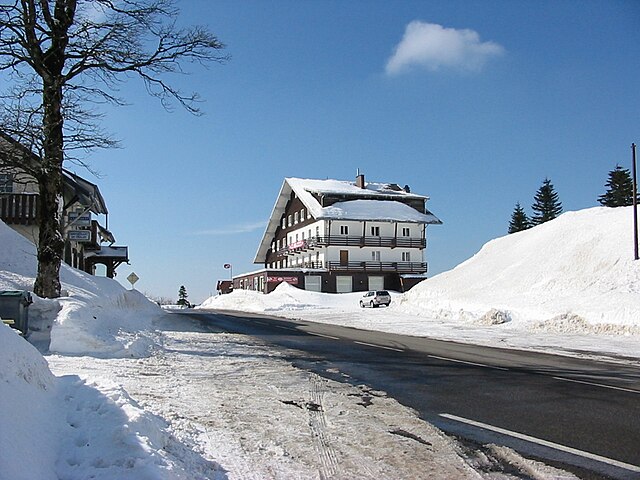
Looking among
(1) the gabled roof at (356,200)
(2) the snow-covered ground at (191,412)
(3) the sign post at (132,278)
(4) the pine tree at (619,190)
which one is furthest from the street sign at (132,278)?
(4) the pine tree at (619,190)

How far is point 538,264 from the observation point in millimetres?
36375

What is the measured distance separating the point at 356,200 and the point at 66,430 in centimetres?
6645

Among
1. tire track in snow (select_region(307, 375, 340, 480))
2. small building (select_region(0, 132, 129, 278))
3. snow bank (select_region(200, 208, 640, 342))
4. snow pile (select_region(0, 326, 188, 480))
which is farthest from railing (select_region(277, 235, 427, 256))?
snow pile (select_region(0, 326, 188, 480))

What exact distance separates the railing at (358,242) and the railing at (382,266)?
2099 millimetres

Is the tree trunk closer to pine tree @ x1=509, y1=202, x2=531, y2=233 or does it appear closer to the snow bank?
the snow bank

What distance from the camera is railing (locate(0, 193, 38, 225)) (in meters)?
29.9

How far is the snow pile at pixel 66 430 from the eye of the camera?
4262 mm

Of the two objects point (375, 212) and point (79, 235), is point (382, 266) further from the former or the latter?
point (79, 235)

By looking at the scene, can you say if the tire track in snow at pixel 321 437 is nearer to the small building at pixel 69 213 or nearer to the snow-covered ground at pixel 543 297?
the snow-covered ground at pixel 543 297

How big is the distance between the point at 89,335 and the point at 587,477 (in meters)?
10.2

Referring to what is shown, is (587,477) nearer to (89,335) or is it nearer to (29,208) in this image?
(89,335)

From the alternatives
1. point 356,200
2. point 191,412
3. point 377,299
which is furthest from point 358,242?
point 191,412

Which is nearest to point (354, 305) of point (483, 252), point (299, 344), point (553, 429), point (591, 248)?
point (483, 252)

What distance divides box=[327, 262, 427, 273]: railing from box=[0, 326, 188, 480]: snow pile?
60428 mm
